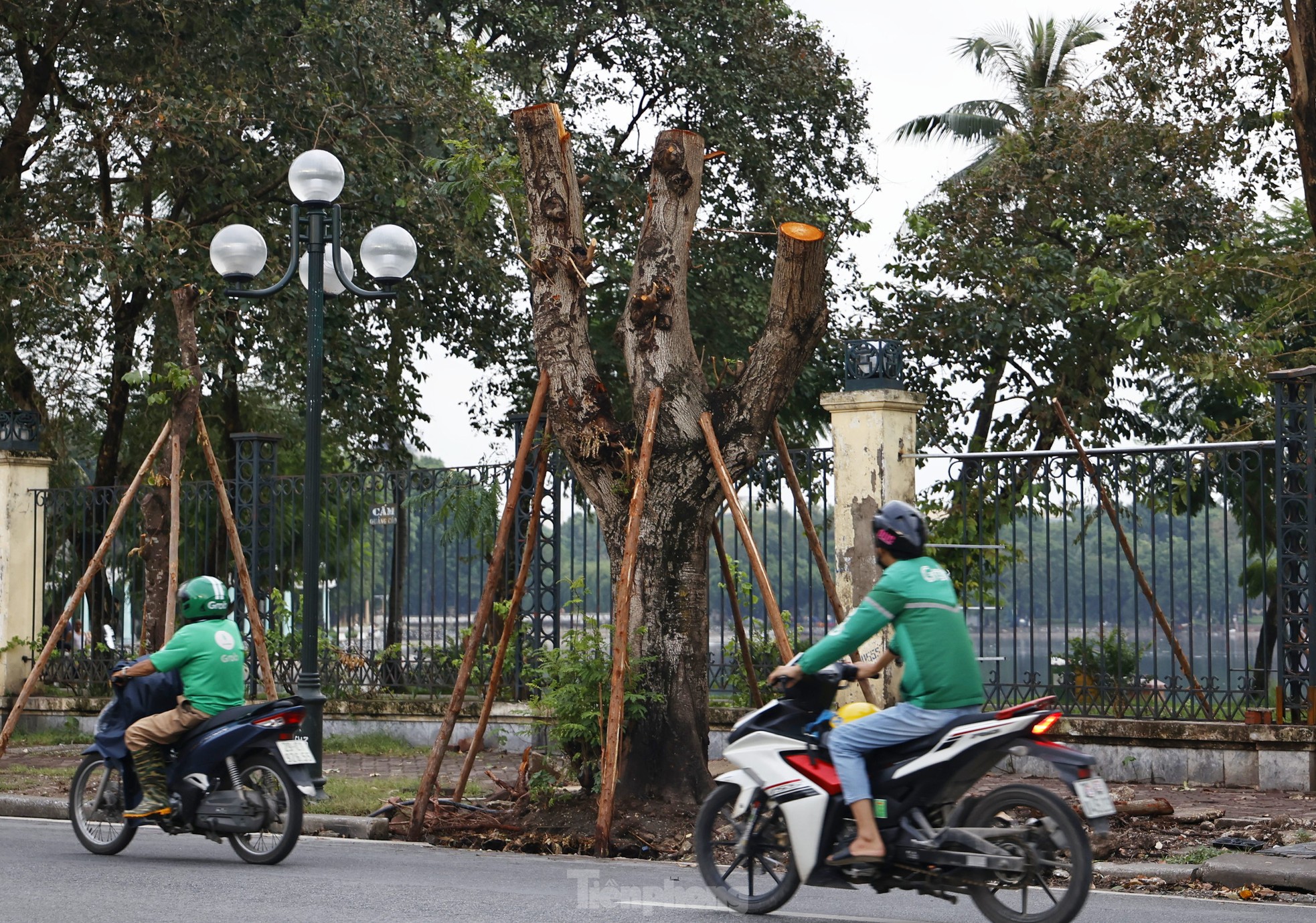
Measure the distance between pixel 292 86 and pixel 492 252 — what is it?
3670 millimetres

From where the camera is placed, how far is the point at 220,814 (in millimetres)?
8289

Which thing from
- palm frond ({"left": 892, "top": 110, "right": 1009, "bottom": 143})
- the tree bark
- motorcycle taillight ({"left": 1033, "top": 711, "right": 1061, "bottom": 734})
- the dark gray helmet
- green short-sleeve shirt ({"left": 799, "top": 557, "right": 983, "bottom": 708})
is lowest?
motorcycle taillight ({"left": 1033, "top": 711, "right": 1061, "bottom": 734})

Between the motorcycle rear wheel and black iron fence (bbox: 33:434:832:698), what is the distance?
6256 millimetres

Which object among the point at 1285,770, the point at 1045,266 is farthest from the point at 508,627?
the point at 1045,266

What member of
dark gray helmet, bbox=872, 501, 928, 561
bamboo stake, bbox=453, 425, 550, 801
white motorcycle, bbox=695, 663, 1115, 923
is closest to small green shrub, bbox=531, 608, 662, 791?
bamboo stake, bbox=453, 425, 550, 801

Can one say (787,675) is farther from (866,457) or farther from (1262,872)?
(866,457)

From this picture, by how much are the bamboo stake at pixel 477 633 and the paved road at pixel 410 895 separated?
788mm

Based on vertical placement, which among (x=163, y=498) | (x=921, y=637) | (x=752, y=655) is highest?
(x=163, y=498)

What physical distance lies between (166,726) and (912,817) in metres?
4.45

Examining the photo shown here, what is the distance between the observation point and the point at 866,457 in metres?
12.6

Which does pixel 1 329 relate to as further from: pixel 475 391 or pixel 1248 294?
pixel 1248 294

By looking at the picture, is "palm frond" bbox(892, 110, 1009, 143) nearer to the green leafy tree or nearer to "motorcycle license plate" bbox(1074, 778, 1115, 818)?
the green leafy tree

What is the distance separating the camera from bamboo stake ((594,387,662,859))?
29.9ft

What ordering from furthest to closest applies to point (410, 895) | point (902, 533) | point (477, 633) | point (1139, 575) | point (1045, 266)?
point (1045, 266)
point (1139, 575)
point (477, 633)
point (410, 895)
point (902, 533)
